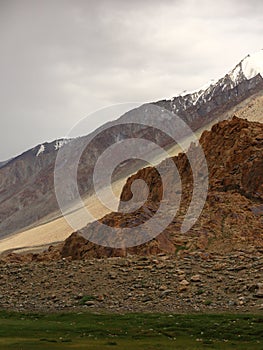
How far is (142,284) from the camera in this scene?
46000mm

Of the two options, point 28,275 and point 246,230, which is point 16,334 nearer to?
point 28,275

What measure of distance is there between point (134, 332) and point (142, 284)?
10181 millimetres

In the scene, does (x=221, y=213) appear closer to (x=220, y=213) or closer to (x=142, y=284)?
(x=220, y=213)

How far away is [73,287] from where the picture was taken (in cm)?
4772

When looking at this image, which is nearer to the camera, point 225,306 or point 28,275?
point 225,306

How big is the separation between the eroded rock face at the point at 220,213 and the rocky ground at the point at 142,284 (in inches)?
141

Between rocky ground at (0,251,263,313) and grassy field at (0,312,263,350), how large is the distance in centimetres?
→ 272

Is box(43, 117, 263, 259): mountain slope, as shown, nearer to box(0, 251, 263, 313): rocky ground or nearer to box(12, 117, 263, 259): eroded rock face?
box(12, 117, 263, 259): eroded rock face

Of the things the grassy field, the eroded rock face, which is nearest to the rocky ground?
the grassy field

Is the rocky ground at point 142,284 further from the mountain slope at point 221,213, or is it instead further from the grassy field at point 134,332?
the mountain slope at point 221,213

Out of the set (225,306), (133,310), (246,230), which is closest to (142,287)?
(133,310)

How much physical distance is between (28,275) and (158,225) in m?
14.5

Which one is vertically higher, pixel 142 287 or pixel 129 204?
pixel 129 204

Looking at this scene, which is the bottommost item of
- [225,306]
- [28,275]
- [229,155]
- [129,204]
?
[225,306]
